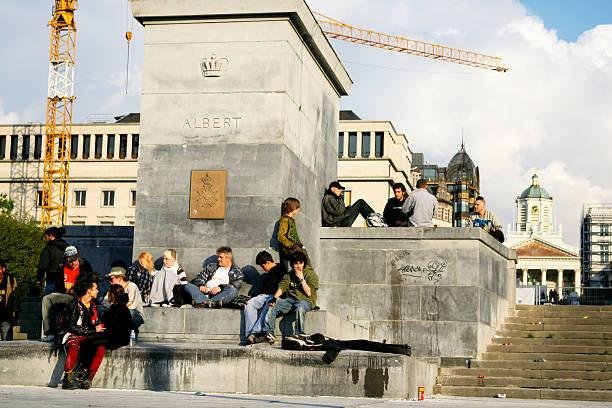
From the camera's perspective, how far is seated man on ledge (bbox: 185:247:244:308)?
17047mm

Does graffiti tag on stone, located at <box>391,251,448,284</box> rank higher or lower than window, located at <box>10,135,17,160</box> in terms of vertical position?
lower

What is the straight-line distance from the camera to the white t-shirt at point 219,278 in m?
17.3

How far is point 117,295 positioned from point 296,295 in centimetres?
285

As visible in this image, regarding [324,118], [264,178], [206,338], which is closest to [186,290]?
[206,338]

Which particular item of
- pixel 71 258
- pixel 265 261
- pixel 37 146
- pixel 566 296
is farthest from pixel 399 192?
pixel 37 146

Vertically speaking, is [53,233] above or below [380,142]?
below

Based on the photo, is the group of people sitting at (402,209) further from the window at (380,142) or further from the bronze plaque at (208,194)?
the window at (380,142)

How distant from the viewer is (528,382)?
1839cm

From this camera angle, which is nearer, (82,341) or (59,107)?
(82,341)

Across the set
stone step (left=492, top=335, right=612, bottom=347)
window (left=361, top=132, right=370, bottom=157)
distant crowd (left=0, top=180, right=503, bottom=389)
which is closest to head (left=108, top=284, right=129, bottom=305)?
distant crowd (left=0, top=180, right=503, bottom=389)

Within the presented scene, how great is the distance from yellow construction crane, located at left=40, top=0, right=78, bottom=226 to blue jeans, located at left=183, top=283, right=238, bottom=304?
104 meters

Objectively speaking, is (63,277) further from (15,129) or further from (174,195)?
(15,129)

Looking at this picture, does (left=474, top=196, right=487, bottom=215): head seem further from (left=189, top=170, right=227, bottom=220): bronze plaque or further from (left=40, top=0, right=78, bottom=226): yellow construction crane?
(left=40, top=0, right=78, bottom=226): yellow construction crane

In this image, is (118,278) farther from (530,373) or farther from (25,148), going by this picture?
(25,148)
